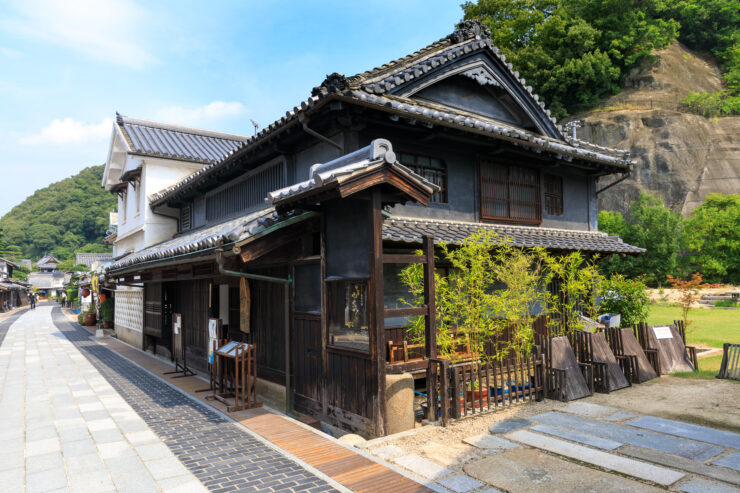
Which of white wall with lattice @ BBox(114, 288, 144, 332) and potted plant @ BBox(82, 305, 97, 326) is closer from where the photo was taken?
white wall with lattice @ BBox(114, 288, 144, 332)

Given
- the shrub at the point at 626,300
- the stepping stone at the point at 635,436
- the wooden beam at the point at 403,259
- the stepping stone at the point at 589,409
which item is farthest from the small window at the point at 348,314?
the shrub at the point at 626,300

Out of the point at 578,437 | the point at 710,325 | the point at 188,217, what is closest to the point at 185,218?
the point at 188,217

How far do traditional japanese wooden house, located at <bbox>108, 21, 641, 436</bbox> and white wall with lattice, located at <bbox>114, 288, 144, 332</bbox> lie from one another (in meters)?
3.77

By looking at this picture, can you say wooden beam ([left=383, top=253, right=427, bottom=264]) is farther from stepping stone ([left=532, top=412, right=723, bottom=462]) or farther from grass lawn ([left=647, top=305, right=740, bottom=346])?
grass lawn ([left=647, top=305, right=740, bottom=346])

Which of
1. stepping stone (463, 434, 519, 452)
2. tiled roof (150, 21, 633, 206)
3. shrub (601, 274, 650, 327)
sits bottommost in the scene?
stepping stone (463, 434, 519, 452)

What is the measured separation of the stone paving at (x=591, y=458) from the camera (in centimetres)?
486

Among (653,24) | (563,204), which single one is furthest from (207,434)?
(653,24)

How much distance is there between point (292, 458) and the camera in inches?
229

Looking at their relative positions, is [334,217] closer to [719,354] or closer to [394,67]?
[394,67]

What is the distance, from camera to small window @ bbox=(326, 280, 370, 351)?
6891mm

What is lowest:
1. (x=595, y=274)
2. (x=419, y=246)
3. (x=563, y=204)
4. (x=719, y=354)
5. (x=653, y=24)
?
(x=719, y=354)

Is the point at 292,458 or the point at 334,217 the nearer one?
the point at 292,458

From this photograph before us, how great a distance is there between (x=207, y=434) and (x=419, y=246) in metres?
5.27

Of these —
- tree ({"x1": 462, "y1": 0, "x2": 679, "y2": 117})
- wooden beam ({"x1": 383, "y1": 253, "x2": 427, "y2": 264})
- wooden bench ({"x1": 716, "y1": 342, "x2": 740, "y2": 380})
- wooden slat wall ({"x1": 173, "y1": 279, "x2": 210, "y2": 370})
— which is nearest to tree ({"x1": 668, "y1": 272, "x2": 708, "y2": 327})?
wooden bench ({"x1": 716, "y1": 342, "x2": 740, "y2": 380})
